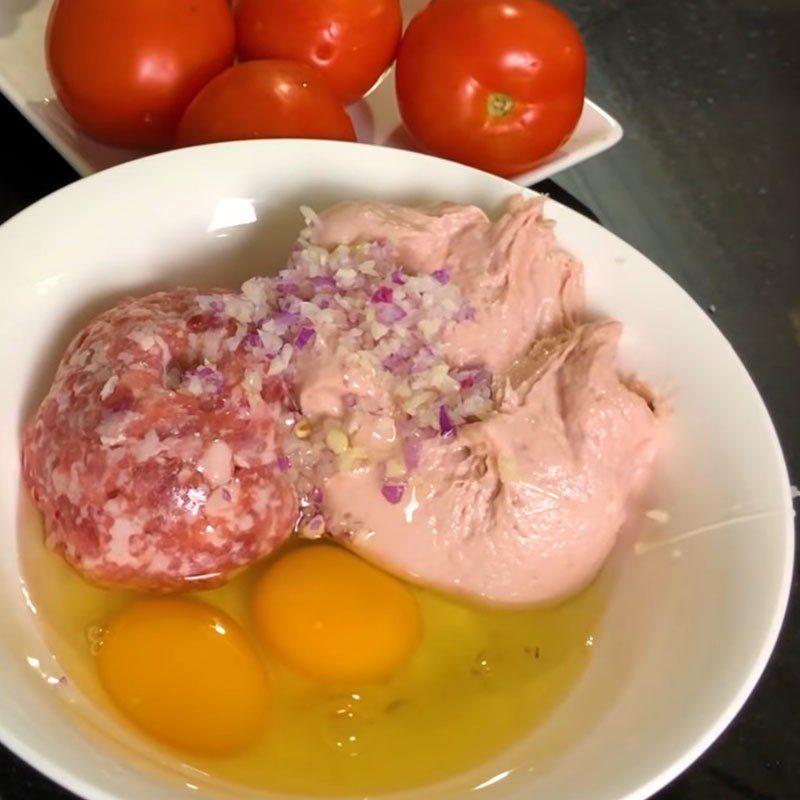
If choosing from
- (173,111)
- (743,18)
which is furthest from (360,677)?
(743,18)

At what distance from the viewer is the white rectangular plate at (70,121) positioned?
69.6 inches

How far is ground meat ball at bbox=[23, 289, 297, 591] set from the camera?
1220 millimetres

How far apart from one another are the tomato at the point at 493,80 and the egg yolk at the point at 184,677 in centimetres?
93

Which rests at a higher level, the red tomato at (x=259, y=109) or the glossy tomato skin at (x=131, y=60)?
the glossy tomato skin at (x=131, y=60)

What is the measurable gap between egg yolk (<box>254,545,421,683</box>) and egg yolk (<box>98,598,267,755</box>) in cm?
5

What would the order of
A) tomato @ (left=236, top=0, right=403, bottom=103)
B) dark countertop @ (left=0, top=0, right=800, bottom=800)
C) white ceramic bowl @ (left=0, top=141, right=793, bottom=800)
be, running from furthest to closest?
tomato @ (left=236, top=0, right=403, bottom=103), dark countertop @ (left=0, top=0, right=800, bottom=800), white ceramic bowl @ (left=0, top=141, right=793, bottom=800)

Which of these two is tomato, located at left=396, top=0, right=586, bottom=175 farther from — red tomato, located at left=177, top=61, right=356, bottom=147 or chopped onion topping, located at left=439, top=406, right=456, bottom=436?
chopped onion topping, located at left=439, top=406, right=456, bottom=436

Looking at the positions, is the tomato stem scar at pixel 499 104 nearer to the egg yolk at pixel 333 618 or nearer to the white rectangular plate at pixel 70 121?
the white rectangular plate at pixel 70 121

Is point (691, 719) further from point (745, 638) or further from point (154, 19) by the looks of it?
point (154, 19)

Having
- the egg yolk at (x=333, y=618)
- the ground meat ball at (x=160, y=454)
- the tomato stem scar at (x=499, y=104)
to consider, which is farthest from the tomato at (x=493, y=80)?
the egg yolk at (x=333, y=618)

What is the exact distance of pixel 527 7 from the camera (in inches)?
69.4

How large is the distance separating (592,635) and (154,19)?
46.1 inches

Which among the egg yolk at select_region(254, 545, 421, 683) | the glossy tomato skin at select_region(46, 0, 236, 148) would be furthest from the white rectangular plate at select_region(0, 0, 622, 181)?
the egg yolk at select_region(254, 545, 421, 683)

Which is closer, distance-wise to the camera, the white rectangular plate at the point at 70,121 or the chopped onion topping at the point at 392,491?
the chopped onion topping at the point at 392,491
